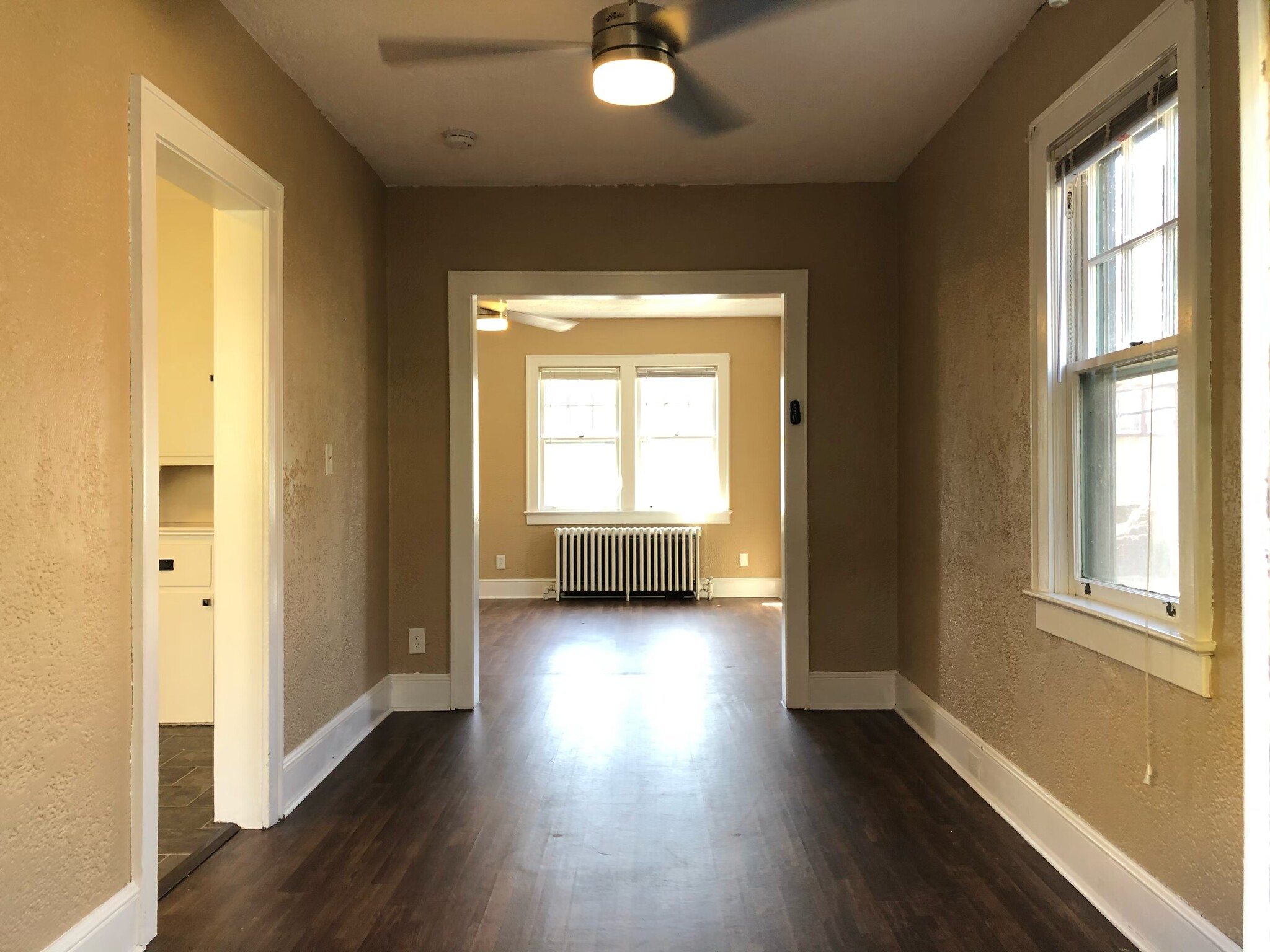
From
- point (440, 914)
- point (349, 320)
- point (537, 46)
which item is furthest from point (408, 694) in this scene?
point (537, 46)

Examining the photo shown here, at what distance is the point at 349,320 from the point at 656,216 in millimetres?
1577

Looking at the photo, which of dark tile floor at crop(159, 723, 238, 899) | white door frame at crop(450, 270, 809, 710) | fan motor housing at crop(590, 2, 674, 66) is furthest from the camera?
white door frame at crop(450, 270, 809, 710)

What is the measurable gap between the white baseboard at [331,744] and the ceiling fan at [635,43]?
96.2 inches

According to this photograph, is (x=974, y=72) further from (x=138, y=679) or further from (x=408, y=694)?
(x=408, y=694)

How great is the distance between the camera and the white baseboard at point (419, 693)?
4406 mm

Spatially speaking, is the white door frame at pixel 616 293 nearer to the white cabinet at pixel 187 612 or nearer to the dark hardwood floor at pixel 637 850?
the dark hardwood floor at pixel 637 850

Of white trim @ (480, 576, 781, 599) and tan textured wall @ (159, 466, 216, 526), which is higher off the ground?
tan textured wall @ (159, 466, 216, 526)

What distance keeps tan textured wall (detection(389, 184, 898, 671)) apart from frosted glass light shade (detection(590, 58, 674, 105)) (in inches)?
67.9

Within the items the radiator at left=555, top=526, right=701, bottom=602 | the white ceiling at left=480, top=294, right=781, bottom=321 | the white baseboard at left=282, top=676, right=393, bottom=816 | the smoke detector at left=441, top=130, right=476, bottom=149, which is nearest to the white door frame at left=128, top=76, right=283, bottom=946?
the white baseboard at left=282, top=676, right=393, bottom=816

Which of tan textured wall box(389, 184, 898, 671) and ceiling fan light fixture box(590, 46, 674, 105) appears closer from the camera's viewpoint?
ceiling fan light fixture box(590, 46, 674, 105)

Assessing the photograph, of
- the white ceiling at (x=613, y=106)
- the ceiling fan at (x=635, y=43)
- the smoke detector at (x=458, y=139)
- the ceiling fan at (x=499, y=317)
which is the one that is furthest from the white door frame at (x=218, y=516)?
the ceiling fan at (x=499, y=317)

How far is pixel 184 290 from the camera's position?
13.5 feet

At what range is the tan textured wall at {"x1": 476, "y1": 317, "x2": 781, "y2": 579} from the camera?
826 centimetres

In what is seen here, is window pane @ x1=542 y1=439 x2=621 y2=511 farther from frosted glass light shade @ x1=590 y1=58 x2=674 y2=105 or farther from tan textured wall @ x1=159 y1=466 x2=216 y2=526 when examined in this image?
frosted glass light shade @ x1=590 y1=58 x2=674 y2=105
